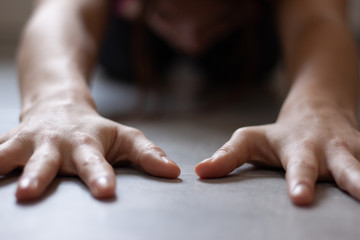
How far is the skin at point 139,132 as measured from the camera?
0.61m

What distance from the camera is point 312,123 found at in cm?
70

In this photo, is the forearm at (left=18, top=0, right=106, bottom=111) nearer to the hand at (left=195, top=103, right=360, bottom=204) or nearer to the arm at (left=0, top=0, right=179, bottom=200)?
the arm at (left=0, top=0, right=179, bottom=200)

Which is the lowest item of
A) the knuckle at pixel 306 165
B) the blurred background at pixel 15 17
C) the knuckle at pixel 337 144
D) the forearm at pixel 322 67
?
the blurred background at pixel 15 17

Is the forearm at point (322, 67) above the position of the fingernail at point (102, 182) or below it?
above

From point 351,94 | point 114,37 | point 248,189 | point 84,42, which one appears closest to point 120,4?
point 114,37

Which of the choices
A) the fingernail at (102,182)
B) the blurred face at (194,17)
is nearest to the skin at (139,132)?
the fingernail at (102,182)

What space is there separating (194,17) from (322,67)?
0.54m

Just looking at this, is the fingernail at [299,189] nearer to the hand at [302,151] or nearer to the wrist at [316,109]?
the hand at [302,151]

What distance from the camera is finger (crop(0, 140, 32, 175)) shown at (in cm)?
62

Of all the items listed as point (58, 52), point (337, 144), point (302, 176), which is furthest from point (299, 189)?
point (58, 52)

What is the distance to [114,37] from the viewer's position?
1.63m

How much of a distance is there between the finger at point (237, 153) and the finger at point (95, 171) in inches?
5.9

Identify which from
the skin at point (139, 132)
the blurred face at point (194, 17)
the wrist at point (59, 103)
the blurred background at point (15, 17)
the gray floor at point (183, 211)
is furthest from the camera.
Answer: the blurred background at point (15, 17)

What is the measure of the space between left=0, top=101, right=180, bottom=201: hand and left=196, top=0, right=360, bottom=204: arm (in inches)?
4.4
